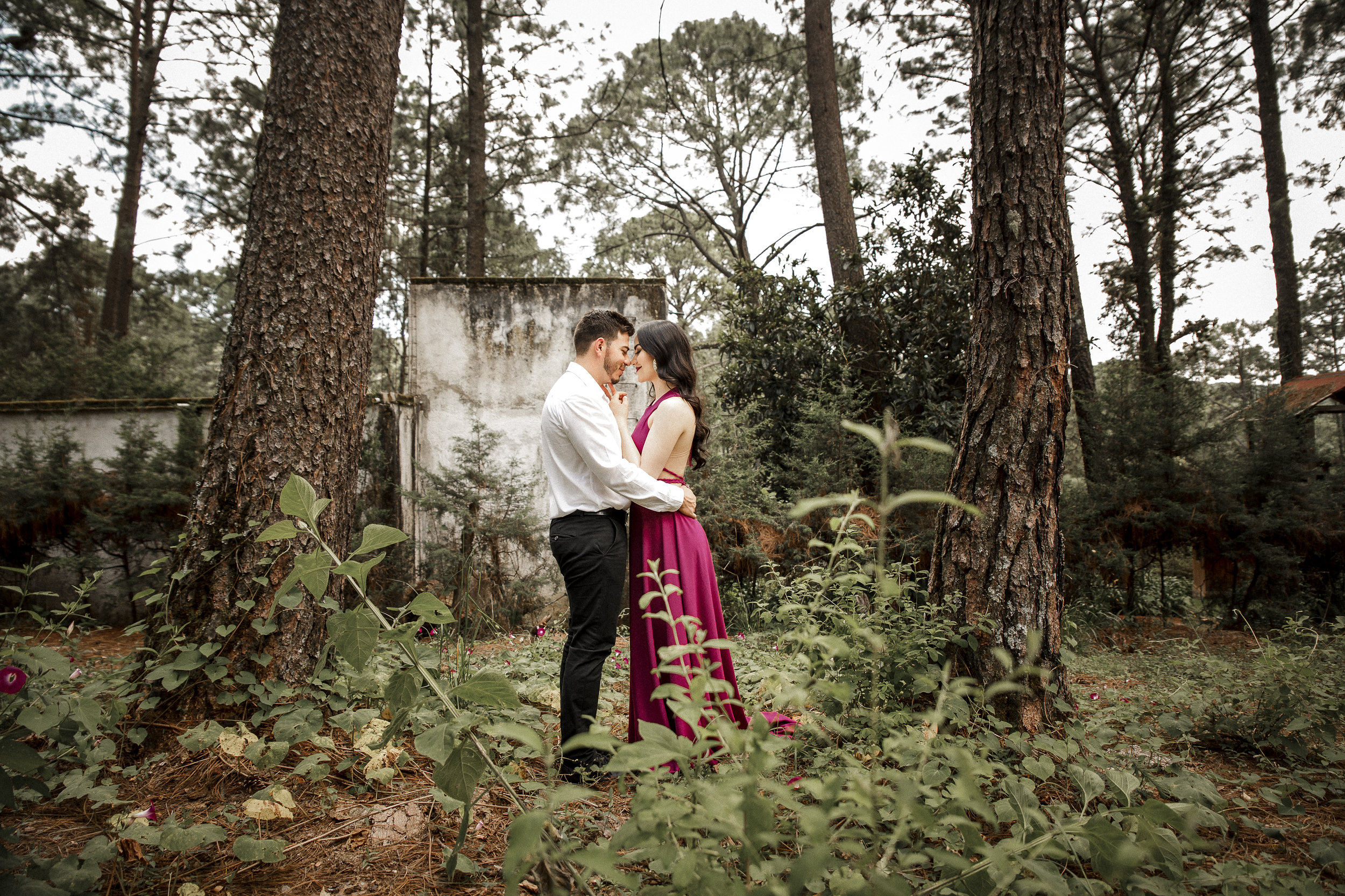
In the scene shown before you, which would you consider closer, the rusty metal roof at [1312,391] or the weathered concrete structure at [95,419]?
the rusty metal roof at [1312,391]

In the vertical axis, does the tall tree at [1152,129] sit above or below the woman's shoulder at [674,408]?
above

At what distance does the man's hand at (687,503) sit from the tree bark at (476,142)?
35.9ft

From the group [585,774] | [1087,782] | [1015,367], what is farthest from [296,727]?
[1015,367]

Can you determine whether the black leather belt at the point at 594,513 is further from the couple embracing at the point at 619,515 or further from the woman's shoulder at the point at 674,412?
the woman's shoulder at the point at 674,412

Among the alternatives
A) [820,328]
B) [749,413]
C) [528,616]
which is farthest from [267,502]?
[820,328]

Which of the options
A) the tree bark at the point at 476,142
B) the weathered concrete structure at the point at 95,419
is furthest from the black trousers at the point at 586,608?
the tree bark at the point at 476,142

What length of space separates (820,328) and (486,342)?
4.10 m

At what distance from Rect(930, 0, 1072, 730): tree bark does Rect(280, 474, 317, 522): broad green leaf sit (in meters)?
2.28

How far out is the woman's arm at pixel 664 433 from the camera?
2.83m

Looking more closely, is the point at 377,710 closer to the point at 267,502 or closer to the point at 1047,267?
the point at 267,502

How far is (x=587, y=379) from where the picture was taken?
275cm

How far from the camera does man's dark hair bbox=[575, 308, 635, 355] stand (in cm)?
288

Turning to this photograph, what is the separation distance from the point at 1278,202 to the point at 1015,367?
11.0 metres

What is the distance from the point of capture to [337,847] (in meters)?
1.82
